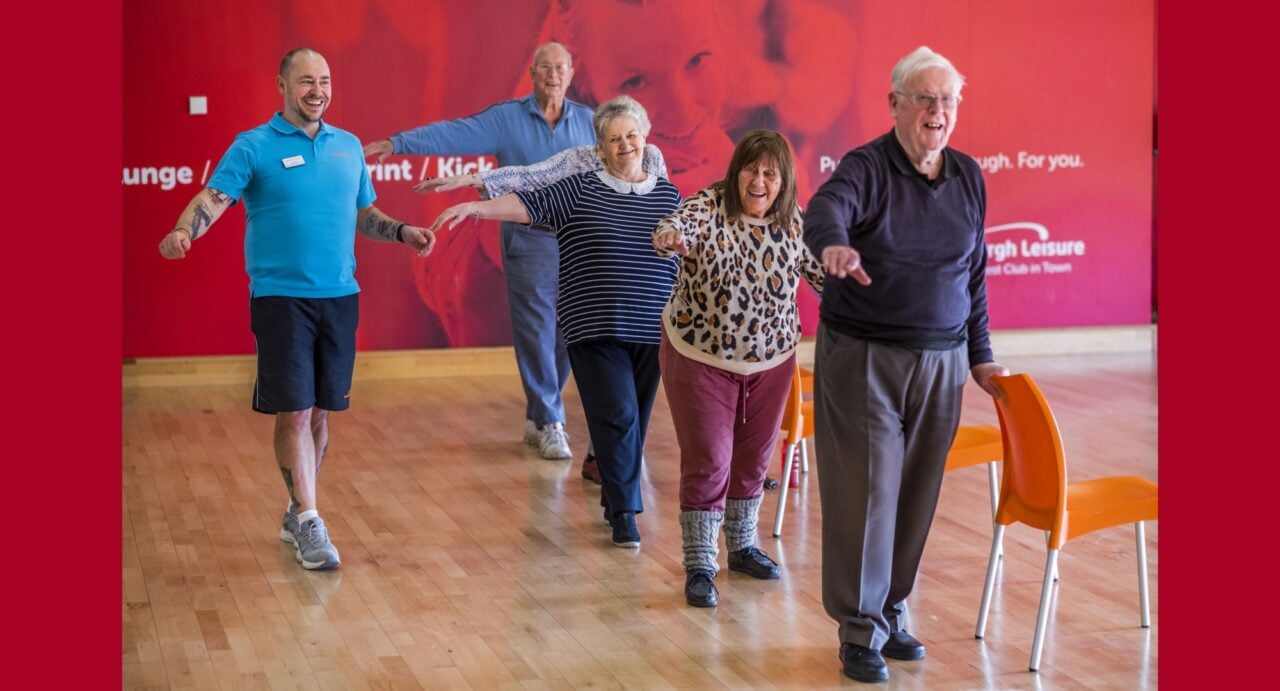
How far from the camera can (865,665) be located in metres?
3.72

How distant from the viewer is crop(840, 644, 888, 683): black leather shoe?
3717 millimetres

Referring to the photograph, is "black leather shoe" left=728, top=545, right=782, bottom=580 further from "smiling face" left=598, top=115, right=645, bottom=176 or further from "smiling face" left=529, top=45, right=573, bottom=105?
"smiling face" left=529, top=45, right=573, bottom=105

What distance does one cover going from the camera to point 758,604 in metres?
4.44

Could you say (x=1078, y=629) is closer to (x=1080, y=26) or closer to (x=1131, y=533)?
(x=1131, y=533)

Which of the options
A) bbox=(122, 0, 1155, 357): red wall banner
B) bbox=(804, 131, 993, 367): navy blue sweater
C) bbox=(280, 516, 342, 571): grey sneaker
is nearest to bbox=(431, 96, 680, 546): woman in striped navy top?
bbox=(280, 516, 342, 571): grey sneaker

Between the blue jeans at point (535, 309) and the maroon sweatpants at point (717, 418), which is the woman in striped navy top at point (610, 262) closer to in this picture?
the maroon sweatpants at point (717, 418)

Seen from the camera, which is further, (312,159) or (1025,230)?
(1025,230)

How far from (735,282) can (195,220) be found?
1685 millimetres

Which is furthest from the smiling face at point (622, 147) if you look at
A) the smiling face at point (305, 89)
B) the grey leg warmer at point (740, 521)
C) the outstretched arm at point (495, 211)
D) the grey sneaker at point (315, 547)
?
the grey sneaker at point (315, 547)

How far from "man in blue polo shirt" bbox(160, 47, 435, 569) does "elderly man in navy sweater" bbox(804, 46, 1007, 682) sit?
6.02 feet

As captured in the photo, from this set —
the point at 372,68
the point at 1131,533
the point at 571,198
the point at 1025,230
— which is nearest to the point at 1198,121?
the point at 571,198

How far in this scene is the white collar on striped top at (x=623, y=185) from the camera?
4.80 metres

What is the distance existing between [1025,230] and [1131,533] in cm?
529

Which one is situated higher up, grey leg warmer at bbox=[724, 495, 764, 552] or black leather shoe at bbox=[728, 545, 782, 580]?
grey leg warmer at bbox=[724, 495, 764, 552]
